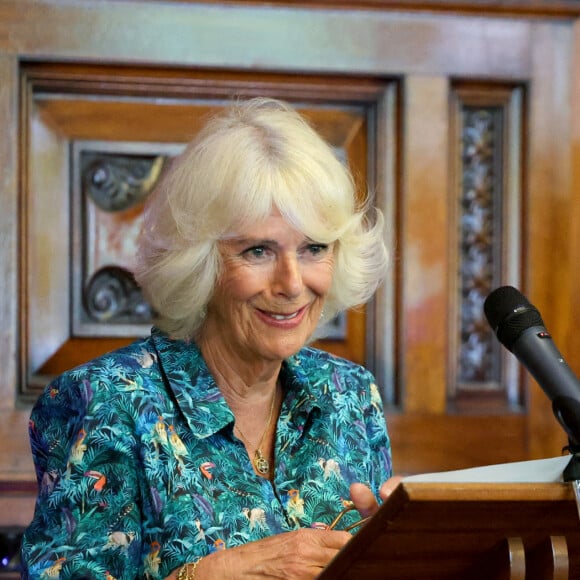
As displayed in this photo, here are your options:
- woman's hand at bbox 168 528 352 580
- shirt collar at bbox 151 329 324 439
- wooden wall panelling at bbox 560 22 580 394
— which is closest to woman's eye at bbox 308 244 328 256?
shirt collar at bbox 151 329 324 439

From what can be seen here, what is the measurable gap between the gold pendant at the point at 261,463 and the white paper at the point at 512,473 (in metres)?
0.76

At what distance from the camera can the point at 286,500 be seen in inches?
73.6

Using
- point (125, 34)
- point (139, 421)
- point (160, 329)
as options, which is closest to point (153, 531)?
point (139, 421)

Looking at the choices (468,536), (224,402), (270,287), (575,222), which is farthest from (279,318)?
(575,222)

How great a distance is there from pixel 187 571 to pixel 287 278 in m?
0.55

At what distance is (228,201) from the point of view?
1854 mm

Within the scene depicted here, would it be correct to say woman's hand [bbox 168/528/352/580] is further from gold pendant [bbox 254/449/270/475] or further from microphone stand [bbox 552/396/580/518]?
microphone stand [bbox 552/396/580/518]

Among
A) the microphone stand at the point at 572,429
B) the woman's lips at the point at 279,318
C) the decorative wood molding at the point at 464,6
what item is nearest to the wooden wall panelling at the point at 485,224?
the decorative wood molding at the point at 464,6

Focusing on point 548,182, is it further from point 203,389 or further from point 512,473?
point 512,473

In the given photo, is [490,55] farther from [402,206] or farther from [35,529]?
[35,529]

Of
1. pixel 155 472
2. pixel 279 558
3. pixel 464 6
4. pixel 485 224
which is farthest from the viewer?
pixel 485 224

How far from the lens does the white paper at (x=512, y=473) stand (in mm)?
1177

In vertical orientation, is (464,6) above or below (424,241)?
above

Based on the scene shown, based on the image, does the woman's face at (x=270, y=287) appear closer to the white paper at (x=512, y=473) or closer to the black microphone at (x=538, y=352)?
the black microphone at (x=538, y=352)
